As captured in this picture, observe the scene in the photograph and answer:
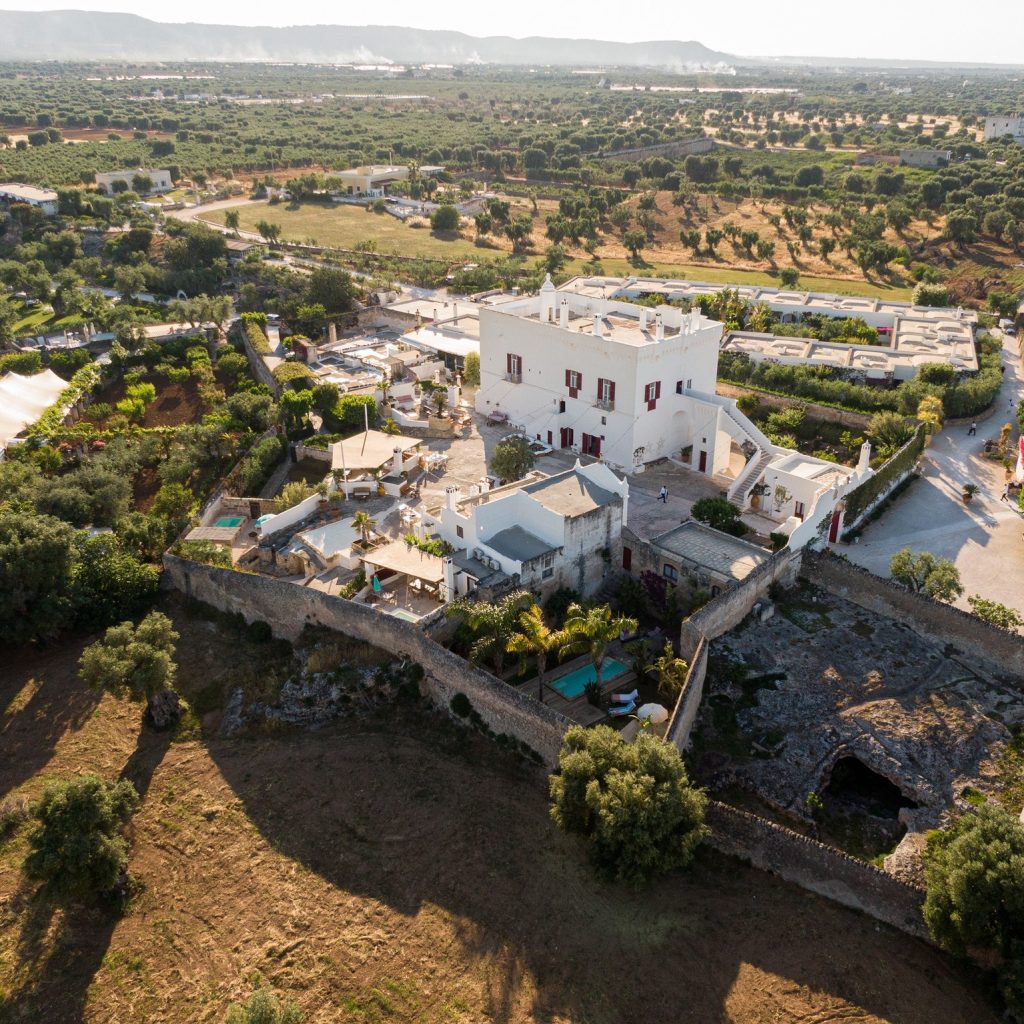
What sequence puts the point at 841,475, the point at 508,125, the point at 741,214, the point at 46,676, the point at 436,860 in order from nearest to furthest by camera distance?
the point at 436,860
the point at 46,676
the point at 841,475
the point at 741,214
the point at 508,125

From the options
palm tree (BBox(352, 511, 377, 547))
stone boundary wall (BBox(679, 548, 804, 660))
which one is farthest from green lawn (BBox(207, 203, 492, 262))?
stone boundary wall (BBox(679, 548, 804, 660))

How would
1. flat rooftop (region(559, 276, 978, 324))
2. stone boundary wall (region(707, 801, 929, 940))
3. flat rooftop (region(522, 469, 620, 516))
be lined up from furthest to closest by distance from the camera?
flat rooftop (region(559, 276, 978, 324))
flat rooftop (region(522, 469, 620, 516))
stone boundary wall (region(707, 801, 929, 940))

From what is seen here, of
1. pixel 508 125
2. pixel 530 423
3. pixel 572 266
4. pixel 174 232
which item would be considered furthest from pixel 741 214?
pixel 508 125

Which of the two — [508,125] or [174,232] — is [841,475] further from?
[508,125]

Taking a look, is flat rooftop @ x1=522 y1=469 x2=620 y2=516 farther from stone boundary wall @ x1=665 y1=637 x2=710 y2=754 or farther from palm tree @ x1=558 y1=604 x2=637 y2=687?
stone boundary wall @ x1=665 y1=637 x2=710 y2=754

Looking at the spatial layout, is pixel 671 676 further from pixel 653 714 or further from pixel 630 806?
pixel 630 806

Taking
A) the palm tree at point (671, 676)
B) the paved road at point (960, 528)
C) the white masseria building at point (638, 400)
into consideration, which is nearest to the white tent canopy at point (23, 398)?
the white masseria building at point (638, 400)
